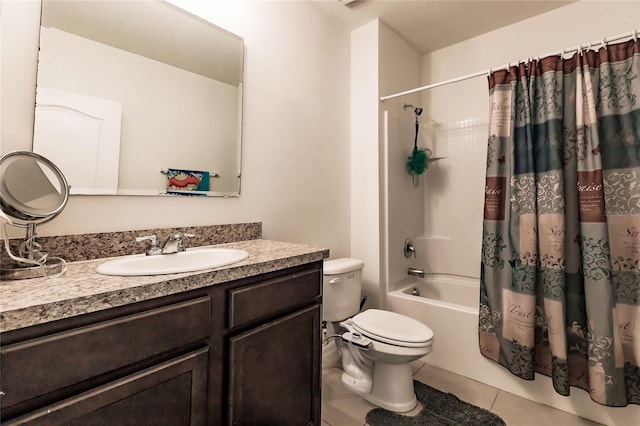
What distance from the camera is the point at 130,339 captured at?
0.73m

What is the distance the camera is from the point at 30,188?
2.89ft

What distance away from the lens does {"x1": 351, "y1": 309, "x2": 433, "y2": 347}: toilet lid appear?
1500 millimetres

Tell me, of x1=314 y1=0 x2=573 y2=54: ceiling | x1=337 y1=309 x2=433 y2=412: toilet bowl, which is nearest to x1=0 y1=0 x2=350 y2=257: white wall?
x1=314 y1=0 x2=573 y2=54: ceiling

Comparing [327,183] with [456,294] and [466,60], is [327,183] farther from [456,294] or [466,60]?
[466,60]

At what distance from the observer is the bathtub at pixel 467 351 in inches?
60.3

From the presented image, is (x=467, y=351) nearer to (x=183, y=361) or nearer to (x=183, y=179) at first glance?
(x=183, y=361)

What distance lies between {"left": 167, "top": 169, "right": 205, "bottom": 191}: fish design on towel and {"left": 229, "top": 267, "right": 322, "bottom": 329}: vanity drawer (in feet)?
2.19

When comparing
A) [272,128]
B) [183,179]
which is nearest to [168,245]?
[183,179]

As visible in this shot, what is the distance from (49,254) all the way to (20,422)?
1.95ft

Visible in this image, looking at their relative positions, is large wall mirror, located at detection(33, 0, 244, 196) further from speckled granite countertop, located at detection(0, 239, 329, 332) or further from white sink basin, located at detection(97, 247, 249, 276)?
speckled granite countertop, located at detection(0, 239, 329, 332)

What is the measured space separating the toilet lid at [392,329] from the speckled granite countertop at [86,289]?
0.80m

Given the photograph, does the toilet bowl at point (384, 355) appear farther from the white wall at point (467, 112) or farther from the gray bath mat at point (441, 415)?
the white wall at point (467, 112)

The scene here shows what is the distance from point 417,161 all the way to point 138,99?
196 cm

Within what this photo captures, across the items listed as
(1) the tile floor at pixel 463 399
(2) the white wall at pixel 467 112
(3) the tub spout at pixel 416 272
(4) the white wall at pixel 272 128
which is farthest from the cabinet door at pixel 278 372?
(2) the white wall at pixel 467 112
